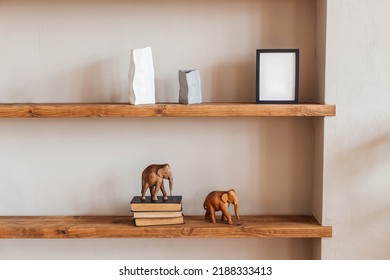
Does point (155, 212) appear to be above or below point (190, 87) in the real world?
below

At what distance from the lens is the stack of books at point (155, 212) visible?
73.6 inches

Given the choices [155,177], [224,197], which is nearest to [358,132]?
[224,197]

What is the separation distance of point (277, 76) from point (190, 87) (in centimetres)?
31

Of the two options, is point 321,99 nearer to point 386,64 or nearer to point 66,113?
point 386,64

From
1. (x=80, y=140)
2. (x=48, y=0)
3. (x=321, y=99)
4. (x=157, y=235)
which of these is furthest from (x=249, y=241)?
(x=48, y=0)

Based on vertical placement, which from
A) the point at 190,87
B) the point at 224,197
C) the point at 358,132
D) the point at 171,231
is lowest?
the point at 171,231

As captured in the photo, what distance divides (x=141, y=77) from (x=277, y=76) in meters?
0.47

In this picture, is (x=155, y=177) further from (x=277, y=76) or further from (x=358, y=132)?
(x=358, y=132)

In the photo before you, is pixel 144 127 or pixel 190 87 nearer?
pixel 190 87

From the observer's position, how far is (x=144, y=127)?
6.60 ft

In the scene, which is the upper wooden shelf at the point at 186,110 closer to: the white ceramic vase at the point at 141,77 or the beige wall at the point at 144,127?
the white ceramic vase at the point at 141,77

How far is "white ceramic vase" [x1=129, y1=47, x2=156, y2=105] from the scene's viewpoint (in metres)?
1.84

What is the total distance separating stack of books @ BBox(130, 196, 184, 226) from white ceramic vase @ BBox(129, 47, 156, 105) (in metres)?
0.36
